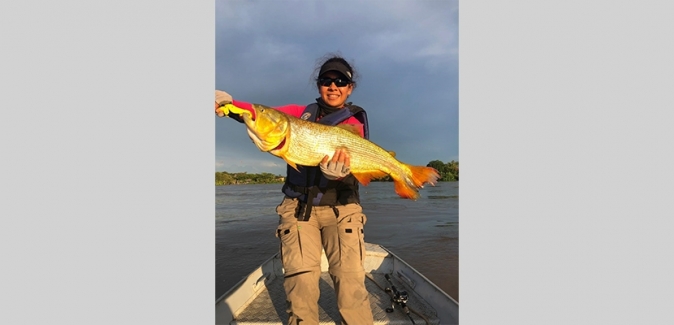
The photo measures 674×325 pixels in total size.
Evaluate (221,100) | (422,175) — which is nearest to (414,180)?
(422,175)

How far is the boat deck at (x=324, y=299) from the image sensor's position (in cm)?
402

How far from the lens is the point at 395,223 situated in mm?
19250

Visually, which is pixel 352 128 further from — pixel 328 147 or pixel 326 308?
pixel 326 308

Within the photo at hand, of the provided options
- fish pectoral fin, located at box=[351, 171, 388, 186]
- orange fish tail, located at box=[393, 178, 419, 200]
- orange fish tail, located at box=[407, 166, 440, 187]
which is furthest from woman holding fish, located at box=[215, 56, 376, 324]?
orange fish tail, located at box=[407, 166, 440, 187]

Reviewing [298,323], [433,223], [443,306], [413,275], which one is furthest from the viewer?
[433,223]

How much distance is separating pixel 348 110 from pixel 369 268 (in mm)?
3589

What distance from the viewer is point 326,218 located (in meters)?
3.67

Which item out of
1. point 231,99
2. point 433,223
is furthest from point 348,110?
point 433,223

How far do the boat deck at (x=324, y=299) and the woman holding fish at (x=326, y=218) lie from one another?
82 centimetres

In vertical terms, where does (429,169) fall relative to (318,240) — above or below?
above

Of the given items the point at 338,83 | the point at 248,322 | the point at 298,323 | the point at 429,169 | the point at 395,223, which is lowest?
the point at 395,223

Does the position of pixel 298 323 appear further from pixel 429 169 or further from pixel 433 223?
pixel 433 223

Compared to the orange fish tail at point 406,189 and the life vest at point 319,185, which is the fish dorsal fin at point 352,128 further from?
the orange fish tail at point 406,189

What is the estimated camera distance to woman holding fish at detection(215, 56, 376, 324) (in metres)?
3.29
